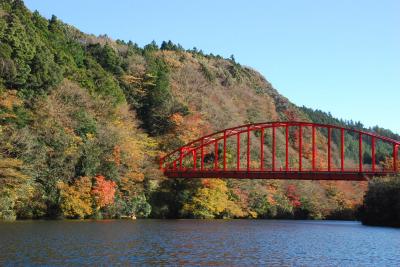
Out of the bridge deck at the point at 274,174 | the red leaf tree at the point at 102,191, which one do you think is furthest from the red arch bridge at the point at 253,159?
the red leaf tree at the point at 102,191

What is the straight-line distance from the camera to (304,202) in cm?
9450

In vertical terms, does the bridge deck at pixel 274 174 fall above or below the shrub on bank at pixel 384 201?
above

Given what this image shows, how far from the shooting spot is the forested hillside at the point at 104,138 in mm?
53438

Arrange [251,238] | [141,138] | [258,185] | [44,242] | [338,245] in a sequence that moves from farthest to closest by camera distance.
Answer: [258,185] < [141,138] < [251,238] < [338,245] < [44,242]

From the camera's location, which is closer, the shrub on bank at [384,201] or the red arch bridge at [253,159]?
the shrub on bank at [384,201]

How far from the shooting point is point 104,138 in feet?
201

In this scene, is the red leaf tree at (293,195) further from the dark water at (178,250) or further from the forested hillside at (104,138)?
the dark water at (178,250)

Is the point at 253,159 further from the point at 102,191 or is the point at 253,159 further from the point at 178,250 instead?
the point at 178,250

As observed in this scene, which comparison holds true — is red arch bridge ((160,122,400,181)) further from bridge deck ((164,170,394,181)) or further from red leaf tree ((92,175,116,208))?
red leaf tree ((92,175,116,208))

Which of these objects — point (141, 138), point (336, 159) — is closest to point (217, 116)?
point (141, 138)

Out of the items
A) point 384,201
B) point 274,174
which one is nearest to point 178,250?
point 384,201

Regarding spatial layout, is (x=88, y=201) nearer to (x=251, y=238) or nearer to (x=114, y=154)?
(x=114, y=154)

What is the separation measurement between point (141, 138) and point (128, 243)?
1693 inches

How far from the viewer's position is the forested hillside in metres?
53.4
